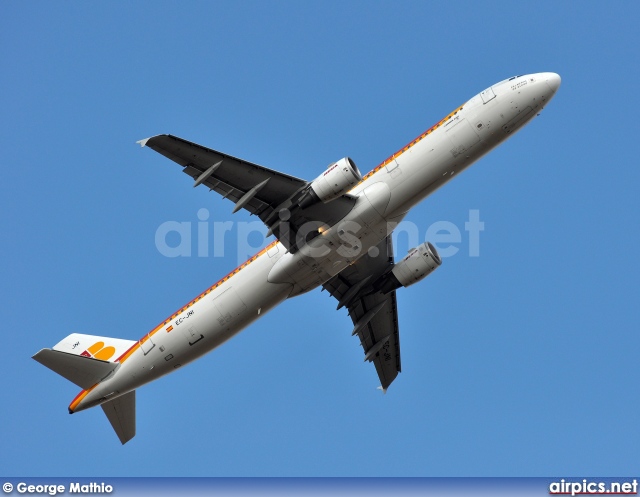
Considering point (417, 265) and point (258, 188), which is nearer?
point (258, 188)

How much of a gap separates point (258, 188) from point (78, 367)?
51.3 feet

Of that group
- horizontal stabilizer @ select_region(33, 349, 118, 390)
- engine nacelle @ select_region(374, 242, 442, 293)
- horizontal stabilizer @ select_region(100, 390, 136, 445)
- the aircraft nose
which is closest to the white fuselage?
the aircraft nose

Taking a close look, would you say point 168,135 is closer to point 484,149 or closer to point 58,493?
point 484,149

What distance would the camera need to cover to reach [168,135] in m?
47.9

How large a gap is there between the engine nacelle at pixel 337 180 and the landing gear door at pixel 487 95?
27.0 feet

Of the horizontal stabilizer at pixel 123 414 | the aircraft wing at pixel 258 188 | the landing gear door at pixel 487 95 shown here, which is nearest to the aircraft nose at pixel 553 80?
the landing gear door at pixel 487 95

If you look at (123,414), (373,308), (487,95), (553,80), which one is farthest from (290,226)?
(123,414)

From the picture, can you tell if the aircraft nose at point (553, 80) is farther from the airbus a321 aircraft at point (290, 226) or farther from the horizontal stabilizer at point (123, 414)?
the horizontal stabilizer at point (123, 414)

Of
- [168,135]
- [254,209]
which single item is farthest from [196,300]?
[168,135]

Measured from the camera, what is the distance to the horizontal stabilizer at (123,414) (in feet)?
188

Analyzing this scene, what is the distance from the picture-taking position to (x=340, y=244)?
51.3m

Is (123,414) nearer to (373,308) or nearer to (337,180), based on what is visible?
(373,308)

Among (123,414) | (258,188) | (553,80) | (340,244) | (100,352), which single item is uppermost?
(553,80)

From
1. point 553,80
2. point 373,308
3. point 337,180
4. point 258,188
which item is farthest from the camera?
point 373,308
